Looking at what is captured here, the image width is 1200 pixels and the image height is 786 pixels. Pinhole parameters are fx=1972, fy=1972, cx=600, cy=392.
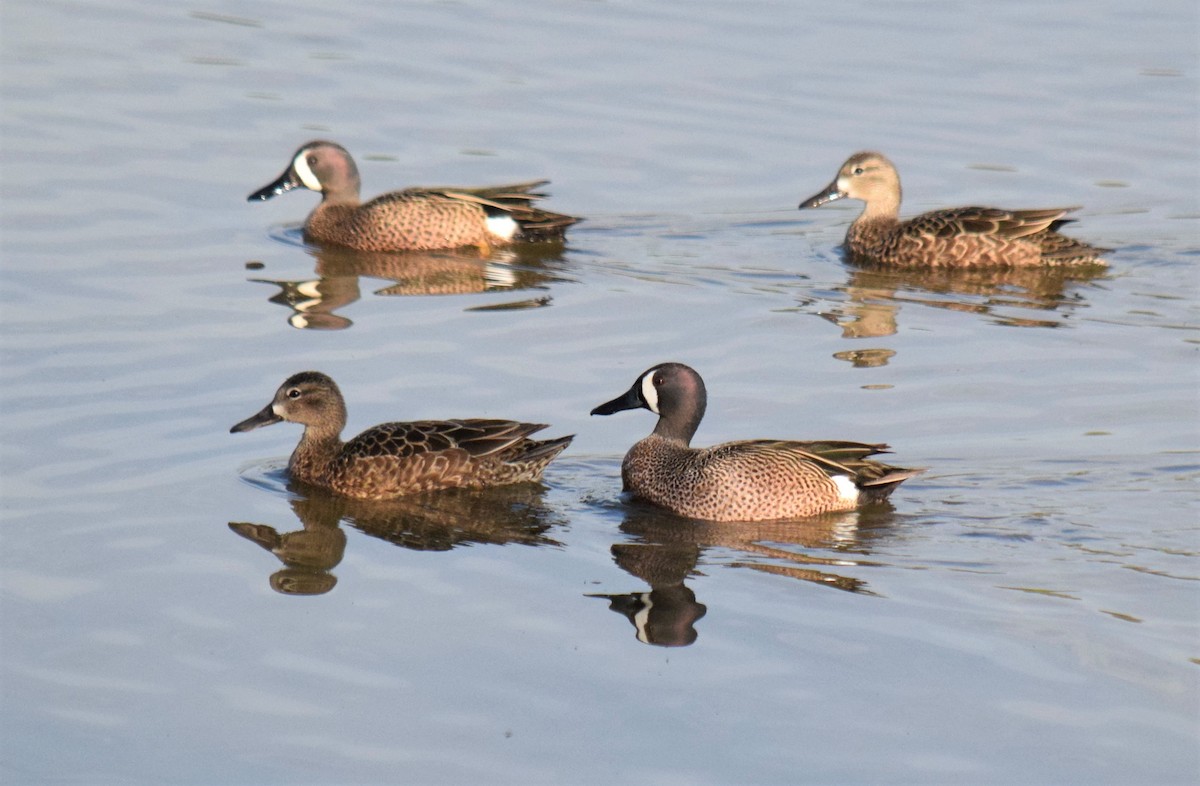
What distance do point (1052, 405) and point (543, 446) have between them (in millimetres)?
2990

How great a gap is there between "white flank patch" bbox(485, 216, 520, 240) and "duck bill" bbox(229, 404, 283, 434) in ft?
16.7

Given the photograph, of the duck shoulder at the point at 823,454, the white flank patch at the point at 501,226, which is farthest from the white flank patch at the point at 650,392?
the white flank patch at the point at 501,226

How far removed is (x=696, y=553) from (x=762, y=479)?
69 centimetres

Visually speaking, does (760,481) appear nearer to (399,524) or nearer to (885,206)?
(399,524)

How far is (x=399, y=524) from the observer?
30.6 ft

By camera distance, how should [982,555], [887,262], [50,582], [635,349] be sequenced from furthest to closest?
[887,262]
[635,349]
[982,555]
[50,582]

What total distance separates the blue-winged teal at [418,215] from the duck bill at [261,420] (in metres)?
4.95

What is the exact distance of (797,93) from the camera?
1812 centimetres

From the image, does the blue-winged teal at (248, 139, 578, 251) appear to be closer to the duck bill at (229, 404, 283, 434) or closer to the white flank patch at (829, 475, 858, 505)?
the duck bill at (229, 404, 283, 434)

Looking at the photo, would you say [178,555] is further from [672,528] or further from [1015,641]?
[1015,641]

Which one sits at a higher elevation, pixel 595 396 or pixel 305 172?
pixel 305 172

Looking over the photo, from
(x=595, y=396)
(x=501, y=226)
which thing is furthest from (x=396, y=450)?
(x=501, y=226)

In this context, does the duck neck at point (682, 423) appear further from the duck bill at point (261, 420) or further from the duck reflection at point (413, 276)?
the duck reflection at point (413, 276)

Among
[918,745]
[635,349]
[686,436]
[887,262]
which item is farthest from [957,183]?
[918,745]
